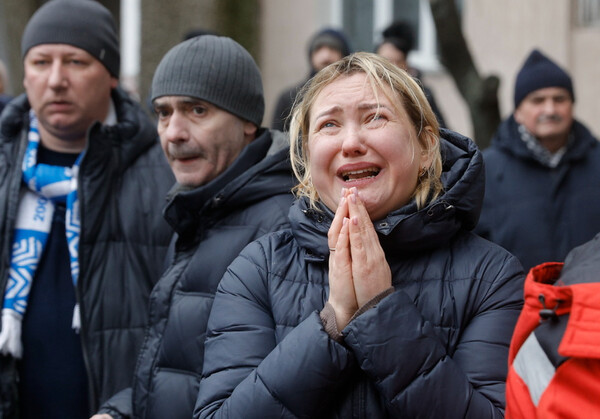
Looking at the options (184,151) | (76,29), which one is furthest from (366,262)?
(76,29)

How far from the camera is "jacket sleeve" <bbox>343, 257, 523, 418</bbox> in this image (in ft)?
6.70

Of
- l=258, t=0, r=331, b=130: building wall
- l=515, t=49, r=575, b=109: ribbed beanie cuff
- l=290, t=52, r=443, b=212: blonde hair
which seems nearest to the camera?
l=290, t=52, r=443, b=212: blonde hair

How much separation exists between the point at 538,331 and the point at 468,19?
896 cm

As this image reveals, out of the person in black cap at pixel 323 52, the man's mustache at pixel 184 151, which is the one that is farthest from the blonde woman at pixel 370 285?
the person in black cap at pixel 323 52

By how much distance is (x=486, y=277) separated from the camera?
2.28m

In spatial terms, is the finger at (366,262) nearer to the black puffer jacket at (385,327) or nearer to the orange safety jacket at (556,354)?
the black puffer jacket at (385,327)

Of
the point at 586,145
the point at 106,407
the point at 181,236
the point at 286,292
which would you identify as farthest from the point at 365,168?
the point at 586,145

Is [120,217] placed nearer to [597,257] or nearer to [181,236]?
[181,236]

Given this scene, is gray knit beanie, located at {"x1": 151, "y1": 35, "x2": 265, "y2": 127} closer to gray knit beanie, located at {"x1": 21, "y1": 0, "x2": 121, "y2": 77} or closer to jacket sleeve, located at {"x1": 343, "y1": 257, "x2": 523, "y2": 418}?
gray knit beanie, located at {"x1": 21, "y1": 0, "x2": 121, "y2": 77}

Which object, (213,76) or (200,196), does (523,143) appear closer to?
(213,76)

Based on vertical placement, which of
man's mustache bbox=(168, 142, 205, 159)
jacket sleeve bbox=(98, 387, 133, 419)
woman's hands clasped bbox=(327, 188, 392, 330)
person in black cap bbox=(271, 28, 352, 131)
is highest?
person in black cap bbox=(271, 28, 352, 131)

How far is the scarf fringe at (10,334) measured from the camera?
3.35 meters

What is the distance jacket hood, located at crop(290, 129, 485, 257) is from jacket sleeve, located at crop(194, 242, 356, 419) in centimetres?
17

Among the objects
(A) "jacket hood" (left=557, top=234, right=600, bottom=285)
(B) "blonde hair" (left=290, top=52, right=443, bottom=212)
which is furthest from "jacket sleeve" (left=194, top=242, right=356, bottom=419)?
(A) "jacket hood" (left=557, top=234, right=600, bottom=285)
